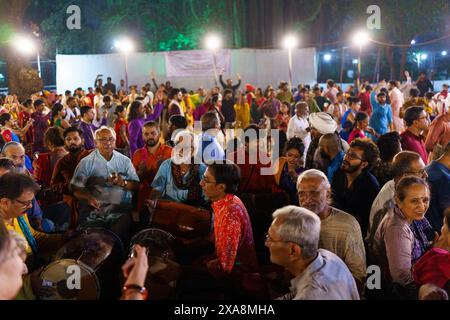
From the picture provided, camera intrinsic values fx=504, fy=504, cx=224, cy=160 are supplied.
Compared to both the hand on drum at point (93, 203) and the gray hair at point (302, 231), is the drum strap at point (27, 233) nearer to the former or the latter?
the hand on drum at point (93, 203)

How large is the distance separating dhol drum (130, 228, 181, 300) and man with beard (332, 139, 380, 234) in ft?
4.95

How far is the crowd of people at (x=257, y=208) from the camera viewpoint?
8.61 ft

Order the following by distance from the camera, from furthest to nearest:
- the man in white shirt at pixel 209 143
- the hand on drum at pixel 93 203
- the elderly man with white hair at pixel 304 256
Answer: the man in white shirt at pixel 209 143, the hand on drum at pixel 93 203, the elderly man with white hair at pixel 304 256

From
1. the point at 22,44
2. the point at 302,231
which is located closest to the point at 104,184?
the point at 302,231

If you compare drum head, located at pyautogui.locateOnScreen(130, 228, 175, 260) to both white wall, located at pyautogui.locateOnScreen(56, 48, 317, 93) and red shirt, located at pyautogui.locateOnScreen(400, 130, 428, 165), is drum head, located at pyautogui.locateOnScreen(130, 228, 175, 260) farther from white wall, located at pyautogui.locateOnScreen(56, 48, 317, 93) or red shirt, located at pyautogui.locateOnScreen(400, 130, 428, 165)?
white wall, located at pyautogui.locateOnScreen(56, 48, 317, 93)

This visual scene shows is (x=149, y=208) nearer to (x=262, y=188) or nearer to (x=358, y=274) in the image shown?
(x=262, y=188)

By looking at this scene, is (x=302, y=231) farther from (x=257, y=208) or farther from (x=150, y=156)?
(x=150, y=156)

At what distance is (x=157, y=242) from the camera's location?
403cm

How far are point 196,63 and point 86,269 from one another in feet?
51.3

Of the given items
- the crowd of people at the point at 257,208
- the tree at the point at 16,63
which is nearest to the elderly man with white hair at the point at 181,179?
the crowd of people at the point at 257,208

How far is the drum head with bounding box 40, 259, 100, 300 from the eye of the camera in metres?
3.32

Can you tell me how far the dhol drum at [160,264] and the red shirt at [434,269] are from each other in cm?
169

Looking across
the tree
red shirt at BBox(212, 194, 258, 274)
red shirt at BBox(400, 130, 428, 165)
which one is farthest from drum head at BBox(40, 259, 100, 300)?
the tree

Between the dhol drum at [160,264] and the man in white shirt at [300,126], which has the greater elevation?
the man in white shirt at [300,126]
